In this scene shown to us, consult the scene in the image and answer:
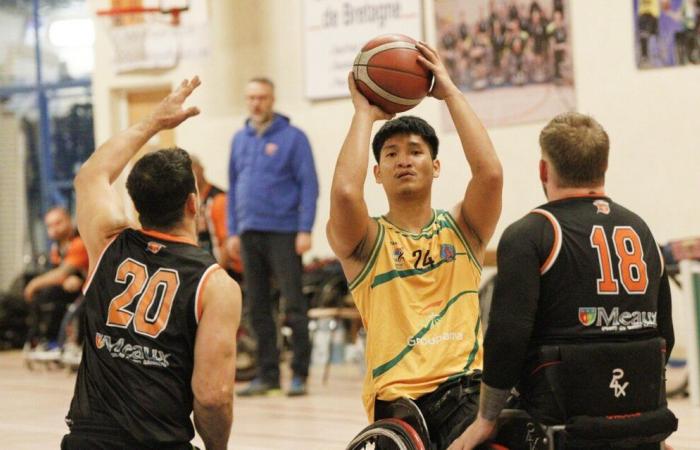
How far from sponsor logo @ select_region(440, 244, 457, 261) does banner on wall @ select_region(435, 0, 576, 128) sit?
5457 mm

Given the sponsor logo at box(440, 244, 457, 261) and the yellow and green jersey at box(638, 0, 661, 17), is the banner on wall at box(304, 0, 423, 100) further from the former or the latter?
the sponsor logo at box(440, 244, 457, 261)

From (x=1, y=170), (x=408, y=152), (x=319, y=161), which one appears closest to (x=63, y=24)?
(x=1, y=170)

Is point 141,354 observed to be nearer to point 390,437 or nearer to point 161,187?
point 161,187

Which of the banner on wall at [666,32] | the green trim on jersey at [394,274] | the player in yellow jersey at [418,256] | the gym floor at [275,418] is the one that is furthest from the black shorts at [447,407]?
the banner on wall at [666,32]

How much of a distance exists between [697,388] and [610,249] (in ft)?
12.7

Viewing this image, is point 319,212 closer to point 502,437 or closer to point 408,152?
point 408,152

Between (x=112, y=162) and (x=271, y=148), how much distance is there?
4336 millimetres

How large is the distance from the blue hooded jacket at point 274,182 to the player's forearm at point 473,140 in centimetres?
409

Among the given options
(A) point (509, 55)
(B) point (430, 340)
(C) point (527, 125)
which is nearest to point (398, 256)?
(B) point (430, 340)

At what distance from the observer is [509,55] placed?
9.47 m

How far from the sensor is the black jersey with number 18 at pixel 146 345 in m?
3.50

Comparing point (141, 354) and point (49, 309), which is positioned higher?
point (141, 354)

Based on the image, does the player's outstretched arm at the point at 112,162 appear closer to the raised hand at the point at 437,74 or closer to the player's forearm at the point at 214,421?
the player's forearm at the point at 214,421

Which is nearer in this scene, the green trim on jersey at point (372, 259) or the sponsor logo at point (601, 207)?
the sponsor logo at point (601, 207)
